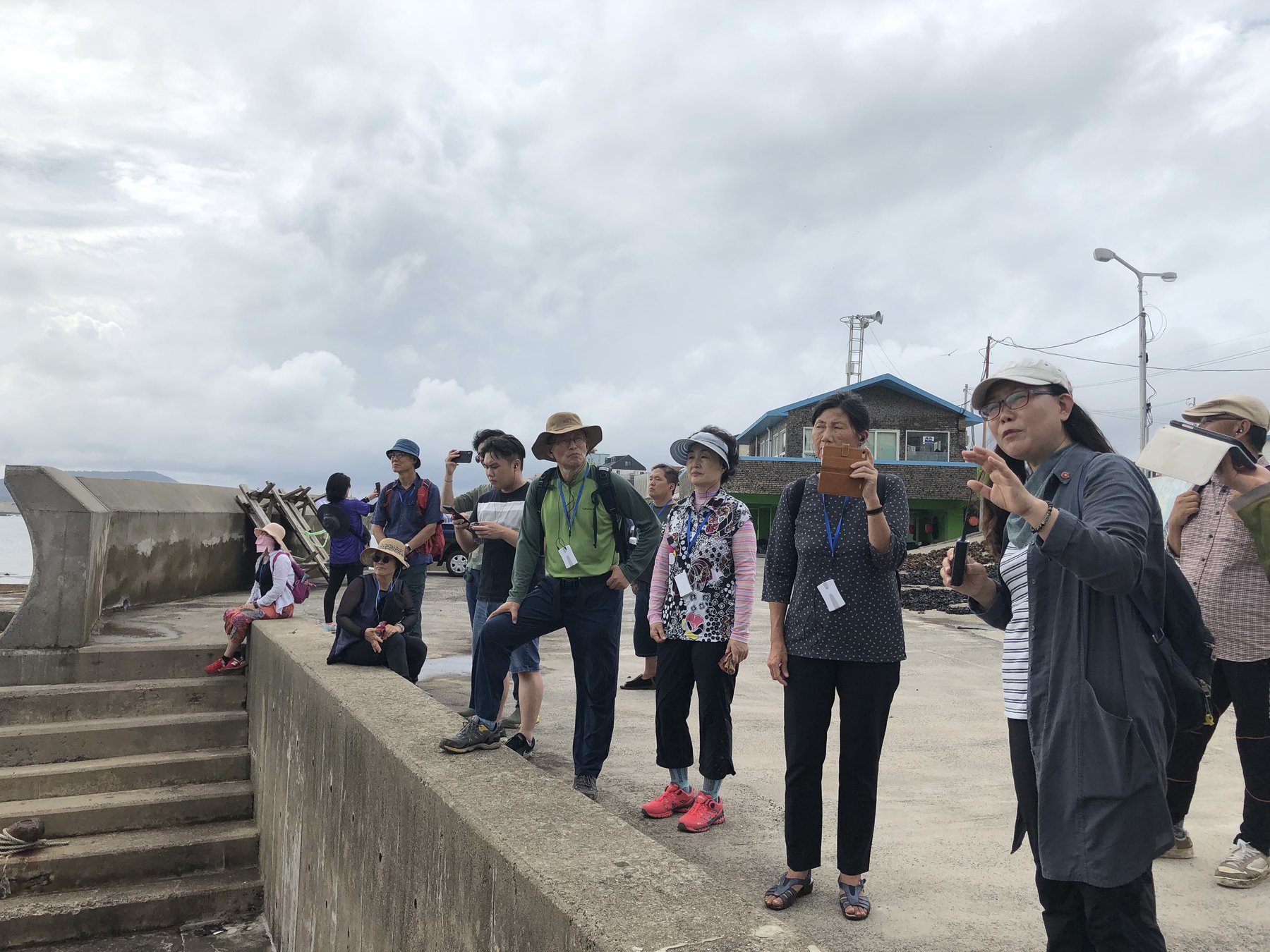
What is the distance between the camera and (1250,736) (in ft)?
12.3

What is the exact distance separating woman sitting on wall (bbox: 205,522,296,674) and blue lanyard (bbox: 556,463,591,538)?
3.64m

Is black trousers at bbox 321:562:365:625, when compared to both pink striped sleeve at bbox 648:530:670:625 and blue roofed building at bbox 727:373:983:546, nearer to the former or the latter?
pink striped sleeve at bbox 648:530:670:625

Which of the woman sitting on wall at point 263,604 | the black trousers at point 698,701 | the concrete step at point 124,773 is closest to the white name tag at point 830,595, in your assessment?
Answer: the black trousers at point 698,701

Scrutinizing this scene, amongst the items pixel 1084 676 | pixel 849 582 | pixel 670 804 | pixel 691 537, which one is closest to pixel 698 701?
pixel 670 804

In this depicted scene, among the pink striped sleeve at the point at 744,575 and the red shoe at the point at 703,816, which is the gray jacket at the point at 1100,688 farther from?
the red shoe at the point at 703,816

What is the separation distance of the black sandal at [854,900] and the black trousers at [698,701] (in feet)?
3.00

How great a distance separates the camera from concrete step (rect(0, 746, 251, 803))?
6.57 m

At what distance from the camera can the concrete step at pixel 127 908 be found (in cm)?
587

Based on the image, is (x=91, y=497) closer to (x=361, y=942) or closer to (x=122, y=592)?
Answer: (x=122, y=592)

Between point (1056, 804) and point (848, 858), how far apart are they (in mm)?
1422

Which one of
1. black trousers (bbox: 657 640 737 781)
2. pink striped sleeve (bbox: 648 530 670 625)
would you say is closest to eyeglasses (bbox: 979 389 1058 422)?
black trousers (bbox: 657 640 737 781)

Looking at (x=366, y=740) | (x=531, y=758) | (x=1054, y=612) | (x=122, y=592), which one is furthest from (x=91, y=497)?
(x=1054, y=612)

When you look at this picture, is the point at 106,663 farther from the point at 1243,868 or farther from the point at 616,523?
the point at 1243,868

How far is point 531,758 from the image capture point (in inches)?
216
